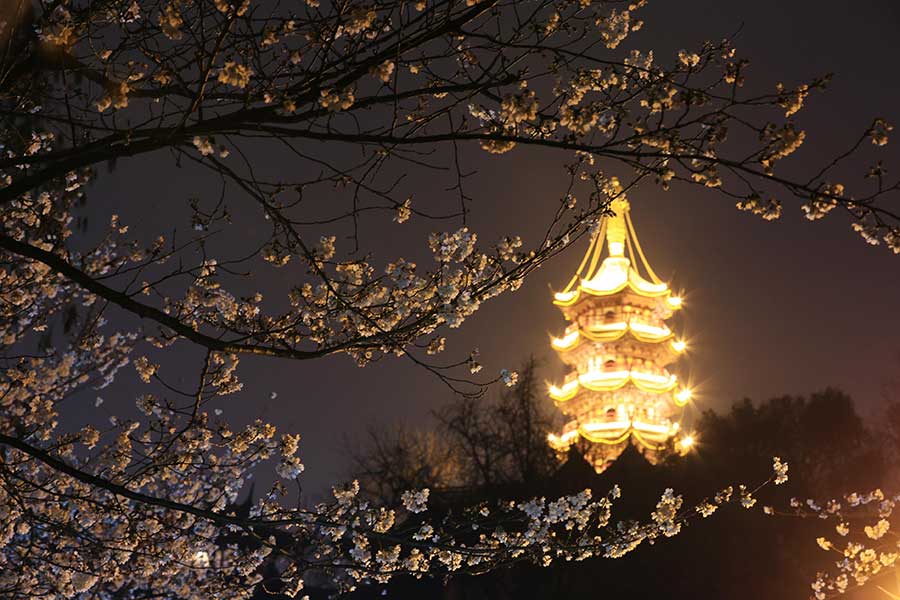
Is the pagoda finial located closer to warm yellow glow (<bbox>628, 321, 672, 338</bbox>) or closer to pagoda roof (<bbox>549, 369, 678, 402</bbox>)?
warm yellow glow (<bbox>628, 321, 672, 338</bbox>)

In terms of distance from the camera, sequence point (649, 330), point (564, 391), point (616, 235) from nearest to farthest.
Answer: point (649, 330)
point (564, 391)
point (616, 235)

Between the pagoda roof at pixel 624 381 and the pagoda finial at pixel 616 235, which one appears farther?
the pagoda finial at pixel 616 235

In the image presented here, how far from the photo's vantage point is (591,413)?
5388 cm

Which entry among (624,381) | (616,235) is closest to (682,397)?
(624,381)

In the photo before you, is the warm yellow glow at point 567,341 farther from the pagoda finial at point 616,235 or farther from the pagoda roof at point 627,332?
Result: the pagoda finial at point 616,235

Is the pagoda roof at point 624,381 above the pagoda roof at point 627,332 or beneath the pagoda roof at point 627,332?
beneath

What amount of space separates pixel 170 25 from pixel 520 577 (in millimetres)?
21646

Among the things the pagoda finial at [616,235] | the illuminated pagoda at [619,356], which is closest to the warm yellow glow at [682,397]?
the illuminated pagoda at [619,356]

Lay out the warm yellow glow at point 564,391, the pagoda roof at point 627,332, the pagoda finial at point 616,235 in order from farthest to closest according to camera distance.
Result: the pagoda finial at point 616,235
the warm yellow glow at point 564,391
the pagoda roof at point 627,332

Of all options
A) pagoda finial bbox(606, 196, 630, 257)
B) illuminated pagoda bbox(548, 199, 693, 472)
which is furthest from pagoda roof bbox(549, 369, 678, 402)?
pagoda finial bbox(606, 196, 630, 257)

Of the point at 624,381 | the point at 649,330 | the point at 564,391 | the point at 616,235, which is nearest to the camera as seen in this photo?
the point at 624,381

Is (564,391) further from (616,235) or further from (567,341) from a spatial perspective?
(616,235)

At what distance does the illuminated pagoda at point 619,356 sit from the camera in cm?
5219

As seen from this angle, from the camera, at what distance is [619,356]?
176 feet
